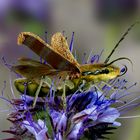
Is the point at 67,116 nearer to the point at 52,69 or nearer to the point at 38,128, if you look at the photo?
the point at 38,128

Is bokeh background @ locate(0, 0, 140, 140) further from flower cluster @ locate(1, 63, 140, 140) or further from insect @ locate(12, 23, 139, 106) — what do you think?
insect @ locate(12, 23, 139, 106)

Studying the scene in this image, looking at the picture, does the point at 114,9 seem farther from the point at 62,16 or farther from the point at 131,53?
the point at 62,16

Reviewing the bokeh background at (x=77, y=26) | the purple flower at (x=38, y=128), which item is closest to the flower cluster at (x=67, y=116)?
the purple flower at (x=38, y=128)

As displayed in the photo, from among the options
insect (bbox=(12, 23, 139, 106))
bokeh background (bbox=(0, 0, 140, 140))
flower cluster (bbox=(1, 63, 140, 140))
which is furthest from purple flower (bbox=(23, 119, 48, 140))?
bokeh background (bbox=(0, 0, 140, 140))

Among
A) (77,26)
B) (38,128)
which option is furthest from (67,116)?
(77,26)

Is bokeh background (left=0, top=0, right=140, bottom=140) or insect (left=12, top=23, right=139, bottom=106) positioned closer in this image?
insect (left=12, top=23, right=139, bottom=106)

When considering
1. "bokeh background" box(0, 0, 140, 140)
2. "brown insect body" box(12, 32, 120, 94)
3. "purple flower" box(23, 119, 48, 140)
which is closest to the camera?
"brown insect body" box(12, 32, 120, 94)
